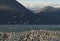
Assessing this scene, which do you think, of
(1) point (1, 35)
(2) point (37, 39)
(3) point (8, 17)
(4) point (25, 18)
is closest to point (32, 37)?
Result: (2) point (37, 39)

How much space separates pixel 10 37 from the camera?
1994cm

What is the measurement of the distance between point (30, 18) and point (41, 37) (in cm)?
17457

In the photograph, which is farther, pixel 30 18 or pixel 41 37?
pixel 30 18

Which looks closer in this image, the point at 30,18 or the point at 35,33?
the point at 35,33

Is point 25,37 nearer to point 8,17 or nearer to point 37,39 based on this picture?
point 37,39

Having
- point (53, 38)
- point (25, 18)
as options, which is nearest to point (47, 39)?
point (53, 38)

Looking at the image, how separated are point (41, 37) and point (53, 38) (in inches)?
37.9

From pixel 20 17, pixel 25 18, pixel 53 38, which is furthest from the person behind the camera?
pixel 20 17

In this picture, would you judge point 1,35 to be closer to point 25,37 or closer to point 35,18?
point 25,37

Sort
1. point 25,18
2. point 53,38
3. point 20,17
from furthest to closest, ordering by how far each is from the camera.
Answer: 1. point 20,17
2. point 25,18
3. point 53,38

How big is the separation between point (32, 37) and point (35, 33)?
982mm

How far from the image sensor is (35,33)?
20.8 m

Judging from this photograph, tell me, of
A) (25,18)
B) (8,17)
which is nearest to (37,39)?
(25,18)

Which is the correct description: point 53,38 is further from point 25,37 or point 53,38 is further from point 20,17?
point 20,17
